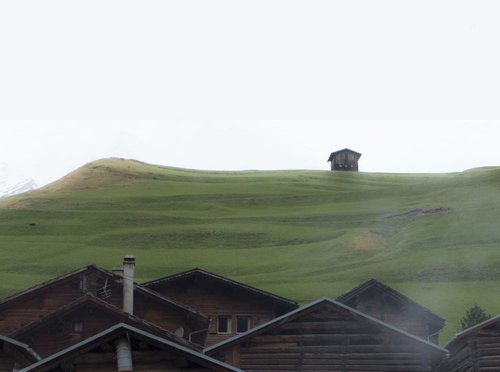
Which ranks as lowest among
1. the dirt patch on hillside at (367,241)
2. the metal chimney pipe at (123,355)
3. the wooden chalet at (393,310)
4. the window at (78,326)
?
the metal chimney pipe at (123,355)

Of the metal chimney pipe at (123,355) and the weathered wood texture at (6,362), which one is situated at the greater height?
the weathered wood texture at (6,362)

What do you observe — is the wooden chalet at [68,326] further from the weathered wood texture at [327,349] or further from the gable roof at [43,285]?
the weathered wood texture at [327,349]

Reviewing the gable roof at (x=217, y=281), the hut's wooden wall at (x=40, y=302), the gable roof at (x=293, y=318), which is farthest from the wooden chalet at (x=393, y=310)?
the hut's wooden wall at (x=40, y=302)

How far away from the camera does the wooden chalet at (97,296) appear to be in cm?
3734

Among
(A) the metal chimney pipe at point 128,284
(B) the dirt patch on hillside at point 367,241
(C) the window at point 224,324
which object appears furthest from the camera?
(B) the dirt patch on hillside at point 367,241

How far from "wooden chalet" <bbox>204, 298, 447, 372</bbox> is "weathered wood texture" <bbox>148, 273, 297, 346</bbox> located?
15407 millimetres

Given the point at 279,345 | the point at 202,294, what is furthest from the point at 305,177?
the point at 279,345

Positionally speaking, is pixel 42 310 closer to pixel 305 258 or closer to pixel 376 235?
pixel 305 258

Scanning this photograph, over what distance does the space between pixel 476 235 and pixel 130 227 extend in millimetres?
40902

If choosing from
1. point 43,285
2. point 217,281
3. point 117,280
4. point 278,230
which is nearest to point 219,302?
point 217,281

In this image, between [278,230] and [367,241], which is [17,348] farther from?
[278,230]

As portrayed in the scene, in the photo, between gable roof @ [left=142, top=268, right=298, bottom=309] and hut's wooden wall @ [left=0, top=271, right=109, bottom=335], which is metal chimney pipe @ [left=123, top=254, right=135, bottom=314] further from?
gable roof @ [left=142, top=268, right=298, bottom=309]

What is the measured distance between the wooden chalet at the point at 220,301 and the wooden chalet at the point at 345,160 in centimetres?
10053

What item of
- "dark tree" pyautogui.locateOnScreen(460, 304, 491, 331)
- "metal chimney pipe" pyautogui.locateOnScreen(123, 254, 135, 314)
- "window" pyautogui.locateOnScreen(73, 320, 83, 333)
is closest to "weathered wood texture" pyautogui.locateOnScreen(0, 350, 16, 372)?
"window" pyautogui.locateOnScreen(73, 320, 83, 333)
